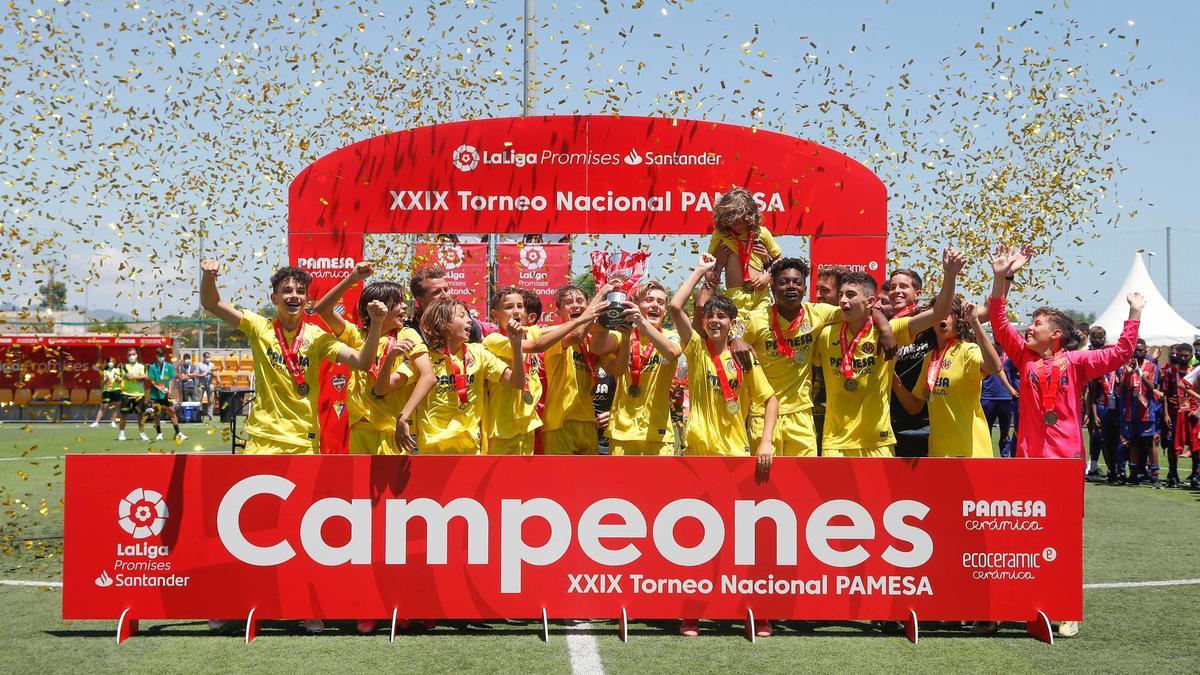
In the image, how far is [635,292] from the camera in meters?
6.95

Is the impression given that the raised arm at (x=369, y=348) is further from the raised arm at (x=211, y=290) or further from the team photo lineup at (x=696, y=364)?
the raised arm at (x=211, y=290)

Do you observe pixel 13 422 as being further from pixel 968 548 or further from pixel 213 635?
pixel 968 548

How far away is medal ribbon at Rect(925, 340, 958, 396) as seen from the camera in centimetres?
689

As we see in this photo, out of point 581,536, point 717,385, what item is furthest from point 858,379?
point 581,536

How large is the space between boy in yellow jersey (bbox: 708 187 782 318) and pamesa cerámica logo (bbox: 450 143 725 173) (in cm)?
346

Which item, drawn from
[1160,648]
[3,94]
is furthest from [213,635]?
[1160,648]

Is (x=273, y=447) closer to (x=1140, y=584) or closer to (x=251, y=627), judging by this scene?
(x=251, y=627)

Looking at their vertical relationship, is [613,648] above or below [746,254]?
below

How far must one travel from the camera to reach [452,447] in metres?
6.75

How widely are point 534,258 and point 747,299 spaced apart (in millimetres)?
7151

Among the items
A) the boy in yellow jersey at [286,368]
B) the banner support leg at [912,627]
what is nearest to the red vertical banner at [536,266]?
the boy in yellow jersey at [286,368]

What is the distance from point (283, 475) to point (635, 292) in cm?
244

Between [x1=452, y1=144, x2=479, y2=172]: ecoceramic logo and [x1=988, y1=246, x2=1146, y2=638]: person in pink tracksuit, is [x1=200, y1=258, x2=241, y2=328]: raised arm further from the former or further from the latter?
[x1=988, y1=246, x2=1146, y2=638]: person in pink tracksuit

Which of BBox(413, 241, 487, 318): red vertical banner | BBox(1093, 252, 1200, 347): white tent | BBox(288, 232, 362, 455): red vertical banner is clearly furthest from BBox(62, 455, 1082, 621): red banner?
BBox(1093, 252, 1200, 347): white tent
